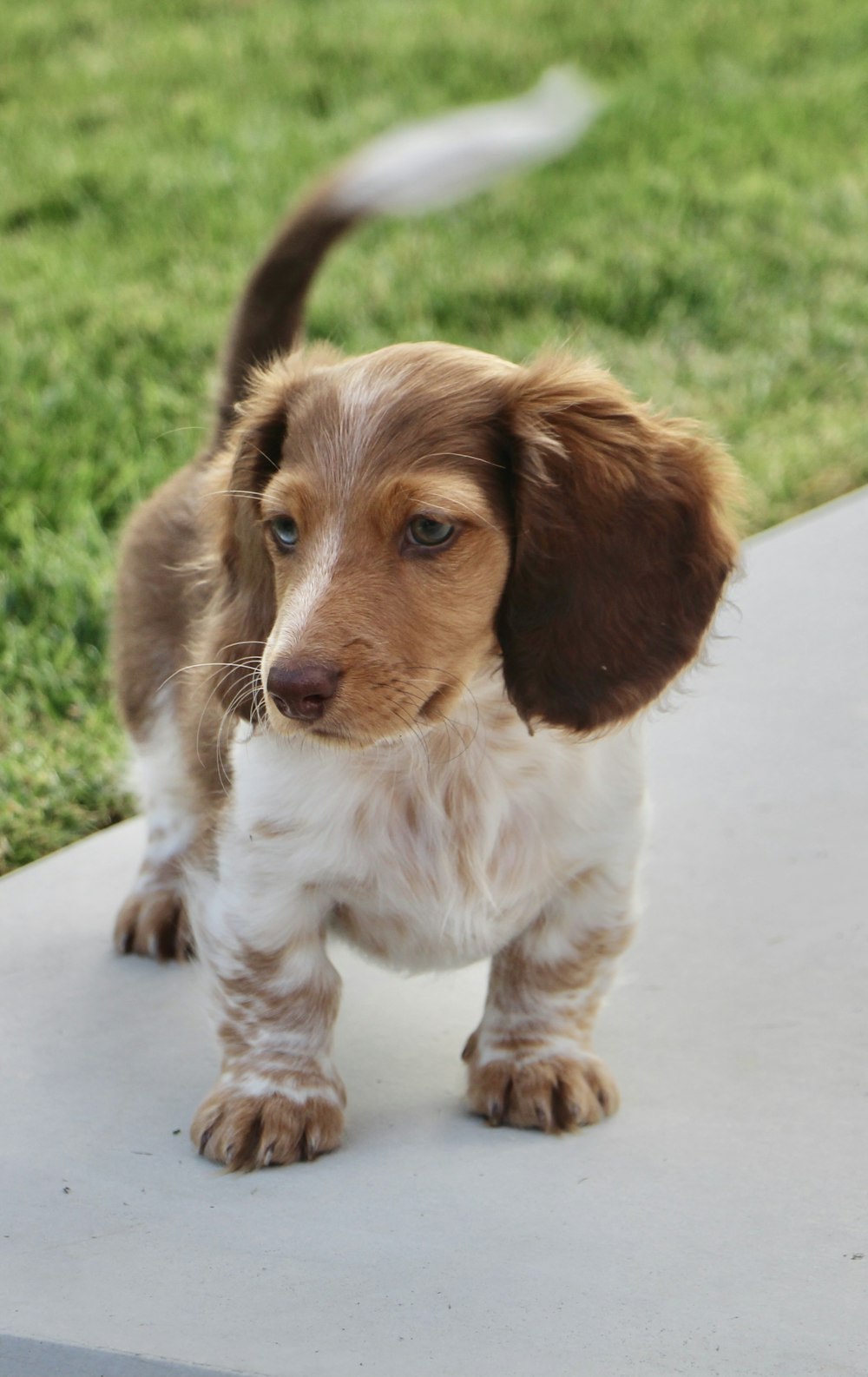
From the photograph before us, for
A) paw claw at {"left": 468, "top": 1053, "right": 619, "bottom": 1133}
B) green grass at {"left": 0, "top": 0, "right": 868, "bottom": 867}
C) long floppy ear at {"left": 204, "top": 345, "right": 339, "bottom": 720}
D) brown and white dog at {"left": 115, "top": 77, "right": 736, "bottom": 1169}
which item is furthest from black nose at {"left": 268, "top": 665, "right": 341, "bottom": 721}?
green grass at {"left": 0, "top": 0, "right": 868, "bottom": 867}

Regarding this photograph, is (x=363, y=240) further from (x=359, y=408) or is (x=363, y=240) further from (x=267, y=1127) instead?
(x=267, y=1127)

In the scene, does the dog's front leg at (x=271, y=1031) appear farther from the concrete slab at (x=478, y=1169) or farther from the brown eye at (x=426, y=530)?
the brown eye at (x=426, y=530)

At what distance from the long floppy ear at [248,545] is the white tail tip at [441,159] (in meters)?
0.57

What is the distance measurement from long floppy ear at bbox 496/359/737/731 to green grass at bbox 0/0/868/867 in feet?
5.82

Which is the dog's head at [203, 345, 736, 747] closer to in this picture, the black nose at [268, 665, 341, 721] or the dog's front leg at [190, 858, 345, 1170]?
the black nose at [268, 665, 341, 721]

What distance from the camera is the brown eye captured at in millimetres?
2367

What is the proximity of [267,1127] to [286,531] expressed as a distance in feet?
2.99

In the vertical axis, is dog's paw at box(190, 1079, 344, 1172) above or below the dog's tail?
below

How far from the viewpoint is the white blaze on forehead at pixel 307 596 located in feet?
7.43

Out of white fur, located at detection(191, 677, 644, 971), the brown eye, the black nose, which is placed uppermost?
the brown eye

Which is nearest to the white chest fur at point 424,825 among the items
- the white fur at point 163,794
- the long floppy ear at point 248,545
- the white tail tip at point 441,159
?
the long floppy ear at point 248,545

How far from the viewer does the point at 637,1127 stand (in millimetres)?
2779

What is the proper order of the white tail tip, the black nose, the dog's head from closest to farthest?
the black nose < the dog's head < the white tail tip

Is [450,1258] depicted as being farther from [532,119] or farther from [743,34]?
[743,34]
